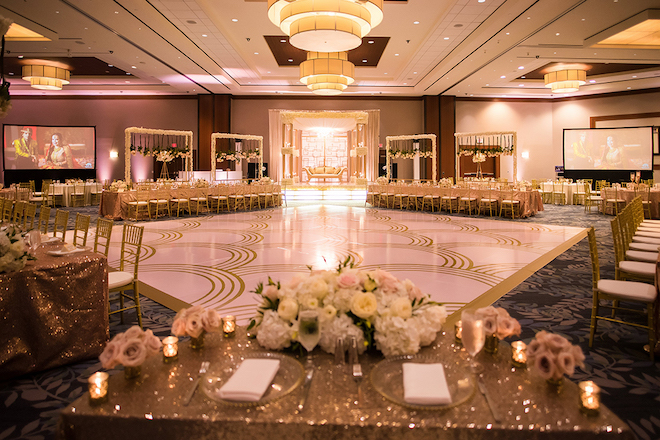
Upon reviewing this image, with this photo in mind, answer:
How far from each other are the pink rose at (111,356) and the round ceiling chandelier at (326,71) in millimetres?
10065

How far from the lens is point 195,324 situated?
1471 mm

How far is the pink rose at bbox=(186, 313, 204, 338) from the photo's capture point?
1.45m

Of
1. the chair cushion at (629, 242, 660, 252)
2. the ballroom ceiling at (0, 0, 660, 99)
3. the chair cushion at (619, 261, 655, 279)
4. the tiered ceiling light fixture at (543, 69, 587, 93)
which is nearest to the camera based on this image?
the chair cushion at (619, 261, 655, 279)

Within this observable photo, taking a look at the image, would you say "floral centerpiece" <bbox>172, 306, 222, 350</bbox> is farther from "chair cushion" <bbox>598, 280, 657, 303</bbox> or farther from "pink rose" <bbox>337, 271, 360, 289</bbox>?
"chair cushion" <bbox>598, 280, 657, 303</bbox>

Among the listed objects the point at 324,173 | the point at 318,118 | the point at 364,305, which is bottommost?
the point at 364,305

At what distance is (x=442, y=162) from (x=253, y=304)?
1579 cm

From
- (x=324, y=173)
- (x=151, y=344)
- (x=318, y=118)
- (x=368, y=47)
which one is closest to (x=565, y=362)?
(x=151, y=344)

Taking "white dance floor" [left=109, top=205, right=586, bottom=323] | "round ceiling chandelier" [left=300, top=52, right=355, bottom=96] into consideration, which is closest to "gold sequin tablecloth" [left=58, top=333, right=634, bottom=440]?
"white dance floor" [left=109, top=205, right=586, bottom=323]

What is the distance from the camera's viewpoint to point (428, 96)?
18344mm

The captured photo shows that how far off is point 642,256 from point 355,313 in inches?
158

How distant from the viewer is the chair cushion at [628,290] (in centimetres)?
296

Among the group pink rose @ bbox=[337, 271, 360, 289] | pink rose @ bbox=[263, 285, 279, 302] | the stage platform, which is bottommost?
pink rose @ bbox=[263, 285, 279, 302]

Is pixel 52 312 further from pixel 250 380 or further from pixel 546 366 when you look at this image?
pixel 546 366

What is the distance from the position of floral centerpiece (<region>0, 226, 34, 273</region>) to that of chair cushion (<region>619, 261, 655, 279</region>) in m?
4.47
